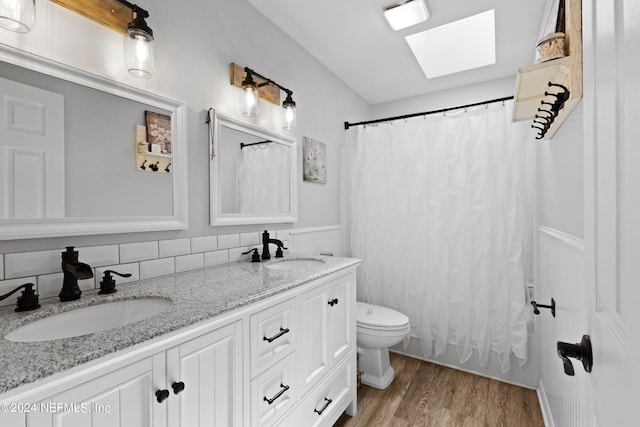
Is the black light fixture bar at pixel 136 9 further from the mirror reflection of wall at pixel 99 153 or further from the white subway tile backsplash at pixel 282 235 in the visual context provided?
the white subway tile backsplash at pixel 282 235

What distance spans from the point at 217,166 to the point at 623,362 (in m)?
1.61

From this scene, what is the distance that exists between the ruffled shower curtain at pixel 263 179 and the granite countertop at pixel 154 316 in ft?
1.32

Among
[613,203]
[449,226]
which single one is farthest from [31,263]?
[449,226]

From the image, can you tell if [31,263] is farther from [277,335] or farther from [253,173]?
[253,173]

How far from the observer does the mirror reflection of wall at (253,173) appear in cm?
167

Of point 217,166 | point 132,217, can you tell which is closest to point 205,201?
Result: point 217,166

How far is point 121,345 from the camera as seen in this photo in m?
0.69

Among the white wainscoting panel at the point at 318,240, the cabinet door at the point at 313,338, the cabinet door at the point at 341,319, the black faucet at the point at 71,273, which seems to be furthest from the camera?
the white wainscoting panel at the point at 318,240

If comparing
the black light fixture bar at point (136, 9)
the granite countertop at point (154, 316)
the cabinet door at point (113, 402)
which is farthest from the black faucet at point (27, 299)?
the black light fixture bar at point (136, 9)

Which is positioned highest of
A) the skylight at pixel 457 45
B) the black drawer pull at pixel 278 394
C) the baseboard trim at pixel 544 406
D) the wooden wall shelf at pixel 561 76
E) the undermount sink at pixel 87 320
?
the skylight at pixel 457 45

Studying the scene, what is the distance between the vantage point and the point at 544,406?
180 centimetres

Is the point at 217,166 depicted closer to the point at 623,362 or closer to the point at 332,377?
the point at 332,377

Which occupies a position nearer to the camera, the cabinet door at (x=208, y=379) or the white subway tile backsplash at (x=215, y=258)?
the cabinet door at (x=208, y=379)

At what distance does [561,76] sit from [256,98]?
4.70ft
